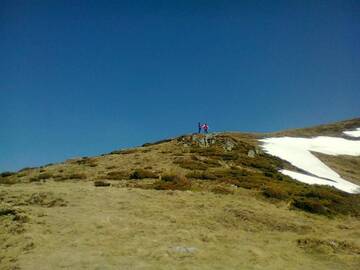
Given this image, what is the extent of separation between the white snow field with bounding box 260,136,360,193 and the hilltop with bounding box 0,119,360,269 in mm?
3696

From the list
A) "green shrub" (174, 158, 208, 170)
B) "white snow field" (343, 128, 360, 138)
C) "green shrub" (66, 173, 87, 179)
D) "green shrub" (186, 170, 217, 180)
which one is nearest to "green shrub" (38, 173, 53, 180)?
"green shrub" (66, 173, 87, 179)

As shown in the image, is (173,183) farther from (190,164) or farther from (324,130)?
(324,130)

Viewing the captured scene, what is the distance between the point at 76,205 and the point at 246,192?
45.4 feet

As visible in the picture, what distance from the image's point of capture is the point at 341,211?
36.0 meters

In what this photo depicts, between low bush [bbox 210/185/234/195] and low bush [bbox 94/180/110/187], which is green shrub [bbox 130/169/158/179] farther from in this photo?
low bush [bbox 210/185/234/195]

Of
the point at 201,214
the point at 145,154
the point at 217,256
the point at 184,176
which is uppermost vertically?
the point at 145,154

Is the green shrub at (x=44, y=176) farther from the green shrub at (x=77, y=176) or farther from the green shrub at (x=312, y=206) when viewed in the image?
the green shrub at (x=312, y=206)

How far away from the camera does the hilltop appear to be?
69.6ft

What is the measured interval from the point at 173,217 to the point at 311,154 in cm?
3899

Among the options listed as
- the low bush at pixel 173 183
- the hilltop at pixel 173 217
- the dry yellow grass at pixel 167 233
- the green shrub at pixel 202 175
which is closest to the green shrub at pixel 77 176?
the hilltop at pixel 173 217

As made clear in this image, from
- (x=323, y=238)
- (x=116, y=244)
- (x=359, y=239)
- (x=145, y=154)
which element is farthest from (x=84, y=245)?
(x=145, y=154)

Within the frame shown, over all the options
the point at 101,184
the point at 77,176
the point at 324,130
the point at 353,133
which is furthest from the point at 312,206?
the point at 324,130

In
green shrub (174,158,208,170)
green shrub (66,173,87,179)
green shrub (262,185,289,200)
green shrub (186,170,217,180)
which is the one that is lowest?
green shrub (262,185,289,200)

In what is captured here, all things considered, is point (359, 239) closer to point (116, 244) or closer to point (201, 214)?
point (201, 214)
